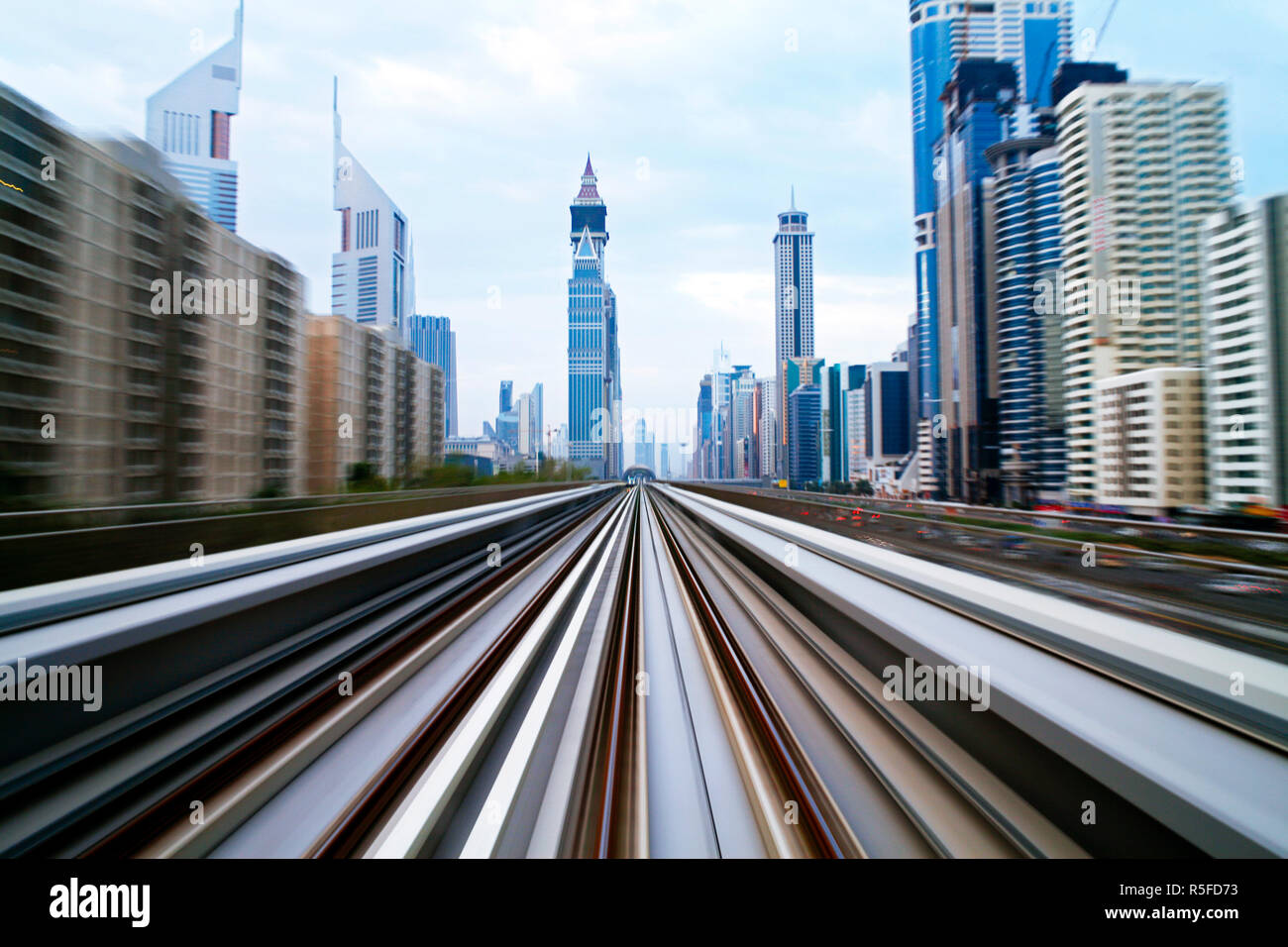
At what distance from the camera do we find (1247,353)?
277 cm

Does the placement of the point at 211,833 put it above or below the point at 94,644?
below

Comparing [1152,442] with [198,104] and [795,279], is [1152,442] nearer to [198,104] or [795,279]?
[198,104]

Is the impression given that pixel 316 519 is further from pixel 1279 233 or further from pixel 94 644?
pixel 1279 233

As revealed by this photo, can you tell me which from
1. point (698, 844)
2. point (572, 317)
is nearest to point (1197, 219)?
point (698, 844)

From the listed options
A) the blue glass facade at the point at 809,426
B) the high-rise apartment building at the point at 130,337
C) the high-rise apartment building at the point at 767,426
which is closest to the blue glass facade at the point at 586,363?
the high-rise apartment building at the point at 767,426

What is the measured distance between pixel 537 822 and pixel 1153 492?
3.87 m

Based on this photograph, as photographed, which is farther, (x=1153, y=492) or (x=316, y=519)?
(x=316, y=519)

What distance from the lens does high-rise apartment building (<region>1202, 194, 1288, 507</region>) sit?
2.54 meters

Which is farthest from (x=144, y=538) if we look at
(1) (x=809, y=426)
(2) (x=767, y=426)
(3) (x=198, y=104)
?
(1) (x=809, y=426)

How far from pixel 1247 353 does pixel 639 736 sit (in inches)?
147

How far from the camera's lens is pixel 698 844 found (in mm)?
1954

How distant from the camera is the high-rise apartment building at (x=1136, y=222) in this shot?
121 inches

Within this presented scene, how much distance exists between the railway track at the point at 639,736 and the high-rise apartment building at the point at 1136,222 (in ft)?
6.86
